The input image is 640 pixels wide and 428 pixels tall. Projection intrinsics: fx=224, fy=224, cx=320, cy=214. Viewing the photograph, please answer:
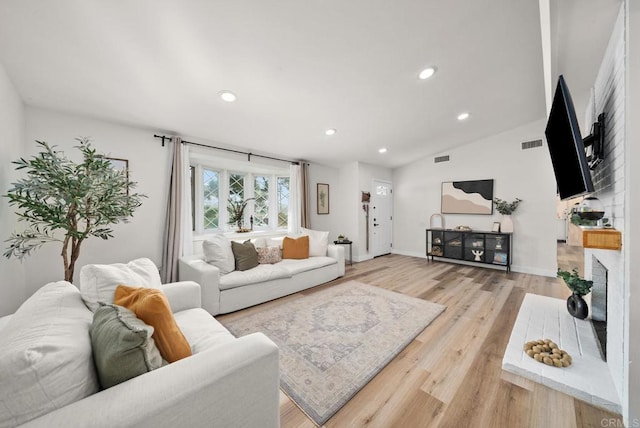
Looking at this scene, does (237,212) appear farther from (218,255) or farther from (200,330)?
(200,330)

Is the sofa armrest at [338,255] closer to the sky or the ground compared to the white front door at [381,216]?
closer to the ground

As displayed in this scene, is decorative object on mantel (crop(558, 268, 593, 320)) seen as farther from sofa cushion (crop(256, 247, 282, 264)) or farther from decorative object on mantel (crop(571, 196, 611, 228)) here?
sofa cushion (crop(256, 247, 282, 264))

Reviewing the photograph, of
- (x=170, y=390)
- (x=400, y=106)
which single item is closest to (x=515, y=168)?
(x=400, y=106)

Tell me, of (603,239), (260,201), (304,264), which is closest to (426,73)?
(603,239)

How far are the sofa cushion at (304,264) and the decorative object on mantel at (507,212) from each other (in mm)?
3196

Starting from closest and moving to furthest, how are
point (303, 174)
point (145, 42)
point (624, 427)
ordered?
point (624, 427), point (145, 42), point (303, 174)

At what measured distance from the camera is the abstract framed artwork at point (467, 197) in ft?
14.6

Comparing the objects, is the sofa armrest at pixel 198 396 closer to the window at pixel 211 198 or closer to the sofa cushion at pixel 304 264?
the sofa cushion at pixel 304 264

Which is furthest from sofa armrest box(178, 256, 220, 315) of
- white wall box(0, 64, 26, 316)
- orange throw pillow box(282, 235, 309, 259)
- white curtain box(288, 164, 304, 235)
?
white curtain box(288, 164, 304, 235)

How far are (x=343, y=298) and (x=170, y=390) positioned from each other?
2336 mm

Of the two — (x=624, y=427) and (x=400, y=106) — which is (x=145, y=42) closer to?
(x=400, y=106)

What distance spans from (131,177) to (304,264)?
2499 millimetres

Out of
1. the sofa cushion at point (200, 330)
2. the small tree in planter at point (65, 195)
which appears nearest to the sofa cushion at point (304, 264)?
the sofa cushion at point (200, 330)

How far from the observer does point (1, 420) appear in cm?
59
